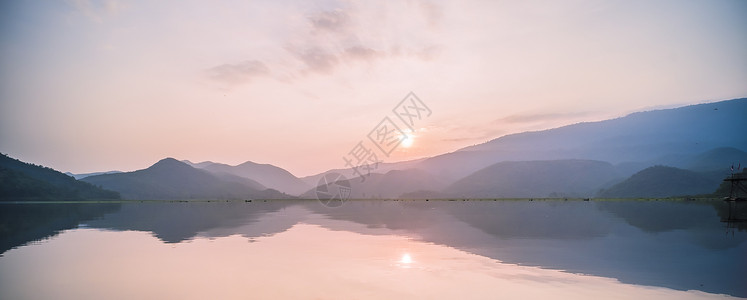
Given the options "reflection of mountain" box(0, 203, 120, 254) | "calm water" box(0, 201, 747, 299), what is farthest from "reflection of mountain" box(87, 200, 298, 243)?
"calm water" box(0, 201, 747, 299)

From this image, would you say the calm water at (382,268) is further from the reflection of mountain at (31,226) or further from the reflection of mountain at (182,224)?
the reflection of mountain at (182,224)

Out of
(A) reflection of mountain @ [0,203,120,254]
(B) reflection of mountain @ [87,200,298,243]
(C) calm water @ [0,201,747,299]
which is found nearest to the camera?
(C) calm water @ [0,201,747,299]

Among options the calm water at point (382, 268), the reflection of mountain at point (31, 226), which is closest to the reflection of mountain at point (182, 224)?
the reflection of mountain at point (31, 226)

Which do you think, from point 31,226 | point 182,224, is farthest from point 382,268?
point 31,226

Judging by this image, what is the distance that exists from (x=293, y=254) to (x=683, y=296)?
23.6 m

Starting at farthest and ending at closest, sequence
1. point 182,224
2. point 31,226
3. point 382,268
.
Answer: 1. point 182,224
2. point 31,226
3. point 382,268

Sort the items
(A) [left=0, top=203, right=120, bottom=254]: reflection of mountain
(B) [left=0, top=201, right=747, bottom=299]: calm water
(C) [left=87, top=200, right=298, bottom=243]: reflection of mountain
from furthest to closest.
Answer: (C) [left=87, top=200, right=298, bottom=243]: reflection of mountain
(A) [left=0, top=203, right=120, bottom=254]: reflection of mountain
(B) [left=0, top=201, right=747, bottom=299]: calm water

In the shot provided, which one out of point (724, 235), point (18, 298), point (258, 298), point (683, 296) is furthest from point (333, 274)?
point (724, 235)

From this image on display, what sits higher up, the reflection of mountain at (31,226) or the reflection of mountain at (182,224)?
the reflection of mountain at (31,226)

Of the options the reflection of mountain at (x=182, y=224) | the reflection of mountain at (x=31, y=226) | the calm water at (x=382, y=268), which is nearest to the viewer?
the calm water at (x=382, y=268)

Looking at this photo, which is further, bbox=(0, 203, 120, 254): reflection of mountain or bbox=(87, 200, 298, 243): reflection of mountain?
bbox=(87, 200, 298, 243): reflection of mountain

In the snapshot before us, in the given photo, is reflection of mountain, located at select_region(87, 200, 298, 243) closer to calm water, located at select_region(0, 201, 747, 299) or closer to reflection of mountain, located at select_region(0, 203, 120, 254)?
reflection of mountain, located at select_region(0, 203, 120, 254)

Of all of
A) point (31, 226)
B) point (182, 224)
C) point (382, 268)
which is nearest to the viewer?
point (382, 268)

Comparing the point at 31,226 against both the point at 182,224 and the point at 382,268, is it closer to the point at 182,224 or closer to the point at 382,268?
the point at 182,224
